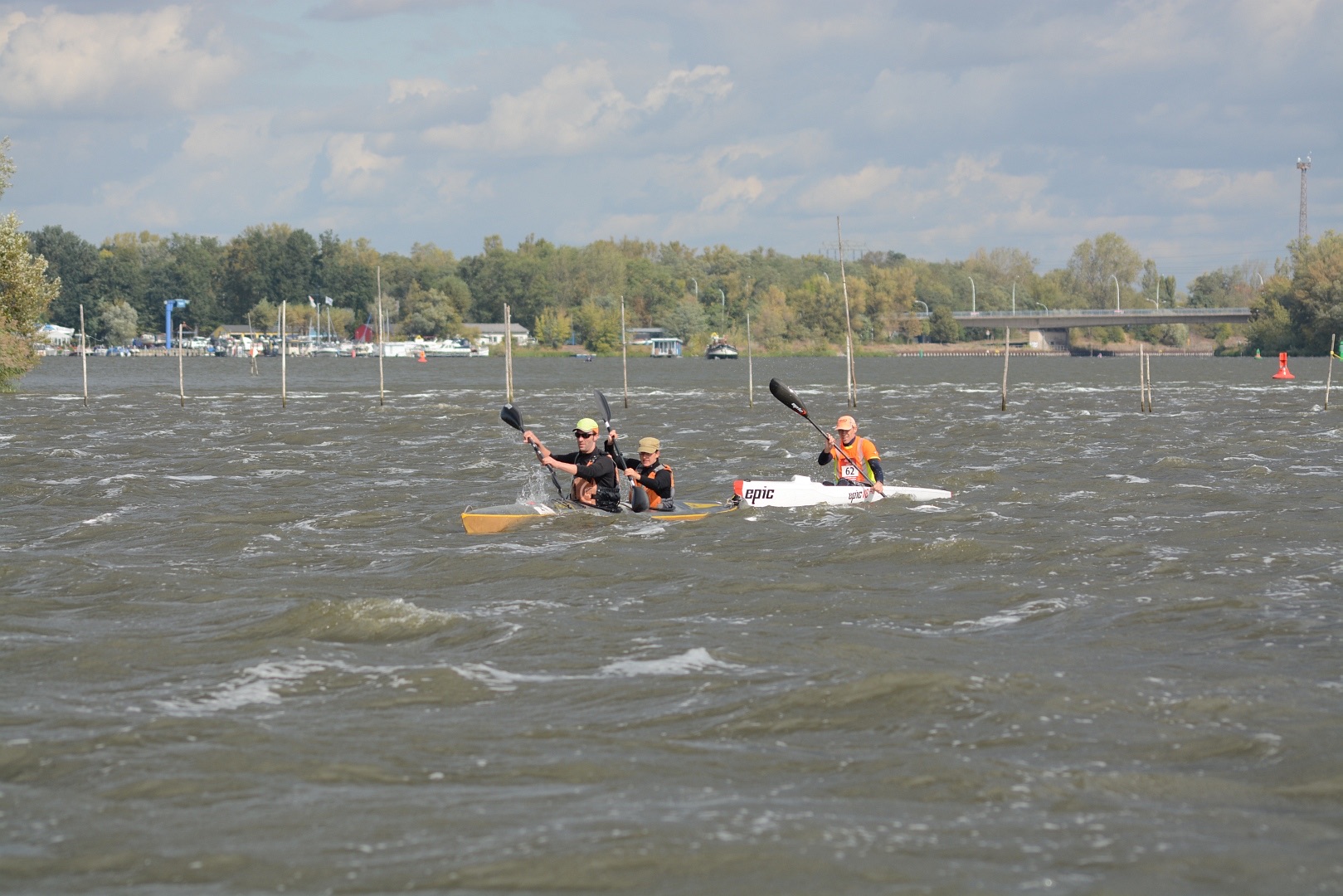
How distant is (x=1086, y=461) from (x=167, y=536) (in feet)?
61.8

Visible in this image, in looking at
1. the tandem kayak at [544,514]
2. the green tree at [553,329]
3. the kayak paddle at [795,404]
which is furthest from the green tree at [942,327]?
the tandem kayak at [544,514]

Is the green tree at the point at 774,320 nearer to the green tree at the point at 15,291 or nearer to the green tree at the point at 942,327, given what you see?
the green tree at the point at 942,327

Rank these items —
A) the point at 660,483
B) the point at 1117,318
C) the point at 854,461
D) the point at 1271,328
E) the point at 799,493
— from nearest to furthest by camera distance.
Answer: the point at 660,483 → the point at 799,493 → the point at 854,461 → the point at 1271,328 → the point at 1117,318

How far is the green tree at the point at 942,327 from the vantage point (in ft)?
603

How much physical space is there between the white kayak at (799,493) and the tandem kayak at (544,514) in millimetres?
341

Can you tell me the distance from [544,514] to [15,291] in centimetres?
3857

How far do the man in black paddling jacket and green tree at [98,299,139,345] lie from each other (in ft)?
588

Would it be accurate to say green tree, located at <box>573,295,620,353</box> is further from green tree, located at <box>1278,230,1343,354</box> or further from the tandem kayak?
the tandem kayak

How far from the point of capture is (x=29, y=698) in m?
10.0

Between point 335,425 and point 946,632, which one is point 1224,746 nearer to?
point 946,632

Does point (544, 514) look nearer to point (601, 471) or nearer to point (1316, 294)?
point (601, 471)

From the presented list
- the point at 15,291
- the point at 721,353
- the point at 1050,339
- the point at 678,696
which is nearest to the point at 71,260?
the point at 721,353

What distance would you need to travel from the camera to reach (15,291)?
50125 millimetres

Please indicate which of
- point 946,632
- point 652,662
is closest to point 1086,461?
point 946,632
